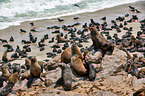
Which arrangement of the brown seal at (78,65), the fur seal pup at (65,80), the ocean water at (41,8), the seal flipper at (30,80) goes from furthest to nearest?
the ocean water at (41,8) → the seal flipper at (30,80) → the brown seal at (78,65) → the fur seal pup at (65,80)

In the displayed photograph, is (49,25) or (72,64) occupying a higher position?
(49,25)

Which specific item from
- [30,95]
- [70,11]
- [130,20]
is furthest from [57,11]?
[30,95]

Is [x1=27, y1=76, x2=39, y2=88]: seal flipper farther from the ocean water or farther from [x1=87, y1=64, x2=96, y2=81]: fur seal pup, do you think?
the ocean water

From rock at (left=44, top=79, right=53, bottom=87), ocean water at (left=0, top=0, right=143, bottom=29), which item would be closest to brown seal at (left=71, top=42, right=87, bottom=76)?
rock at (left=44, top=79, right=53, bottom=87)

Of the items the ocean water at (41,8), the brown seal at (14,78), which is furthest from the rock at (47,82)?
the ocean water at (41,8)

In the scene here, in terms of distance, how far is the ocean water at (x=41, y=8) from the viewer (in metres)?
20.1

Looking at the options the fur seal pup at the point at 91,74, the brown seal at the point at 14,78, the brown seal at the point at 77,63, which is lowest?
the brown seal at the point at 14,78

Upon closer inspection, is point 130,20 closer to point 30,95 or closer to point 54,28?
point 54,28

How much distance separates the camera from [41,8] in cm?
2333

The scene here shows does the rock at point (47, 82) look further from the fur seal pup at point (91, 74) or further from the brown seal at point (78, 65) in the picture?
the fur seal pup at point (91, 74)

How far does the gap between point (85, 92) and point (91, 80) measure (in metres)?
0.83

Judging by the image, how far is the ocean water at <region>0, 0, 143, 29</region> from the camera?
20.1 m

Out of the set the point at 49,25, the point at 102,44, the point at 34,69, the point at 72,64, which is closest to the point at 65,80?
the point at 72,64

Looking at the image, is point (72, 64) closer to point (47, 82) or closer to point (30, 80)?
point (47, 82)
